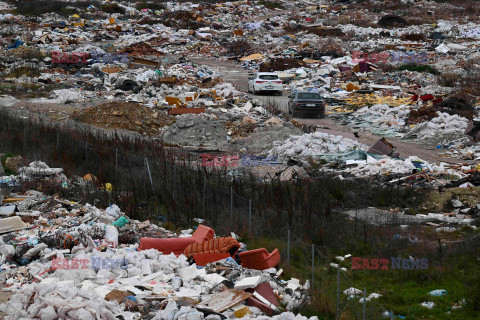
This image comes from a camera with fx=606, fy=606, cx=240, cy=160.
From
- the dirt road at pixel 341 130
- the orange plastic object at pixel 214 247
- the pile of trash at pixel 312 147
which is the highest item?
the orange plastic object at pixel 214 247

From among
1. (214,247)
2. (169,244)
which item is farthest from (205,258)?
(169,244)

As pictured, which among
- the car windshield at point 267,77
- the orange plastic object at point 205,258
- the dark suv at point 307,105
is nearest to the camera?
the orange plastic object at point 205,258

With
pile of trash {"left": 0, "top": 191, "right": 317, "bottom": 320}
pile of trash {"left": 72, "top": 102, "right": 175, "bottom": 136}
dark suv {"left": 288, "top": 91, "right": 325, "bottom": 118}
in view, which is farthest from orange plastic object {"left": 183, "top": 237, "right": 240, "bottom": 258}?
dark suv {"left": 288, "top": 91, "right": 325, "bottom": 118}

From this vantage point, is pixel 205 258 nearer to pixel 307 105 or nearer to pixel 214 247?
pixel 214 247

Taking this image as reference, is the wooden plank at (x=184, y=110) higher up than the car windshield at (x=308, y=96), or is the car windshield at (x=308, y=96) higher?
the car windshield at (x=308, y=96)

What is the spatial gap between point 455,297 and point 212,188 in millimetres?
7363

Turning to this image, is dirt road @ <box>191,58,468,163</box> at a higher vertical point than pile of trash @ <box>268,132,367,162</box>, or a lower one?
lower

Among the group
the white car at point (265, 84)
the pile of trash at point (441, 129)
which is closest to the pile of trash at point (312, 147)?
the pile of trash at point (441, 129)

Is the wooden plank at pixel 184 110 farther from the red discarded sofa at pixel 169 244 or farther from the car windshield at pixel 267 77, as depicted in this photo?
the red discarded sofa at pixel 169 244

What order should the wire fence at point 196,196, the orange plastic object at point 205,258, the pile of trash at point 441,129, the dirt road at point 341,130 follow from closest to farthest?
1. the orange plastic object at point 205,258
2. the wire fence at point 196,196
3. the dirt road at point 341,130
4. the pile of trash at point 441,129

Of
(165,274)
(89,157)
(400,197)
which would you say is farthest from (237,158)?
(165,274)

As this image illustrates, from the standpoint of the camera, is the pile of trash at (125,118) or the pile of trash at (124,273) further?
the pile of trash at (125,118)

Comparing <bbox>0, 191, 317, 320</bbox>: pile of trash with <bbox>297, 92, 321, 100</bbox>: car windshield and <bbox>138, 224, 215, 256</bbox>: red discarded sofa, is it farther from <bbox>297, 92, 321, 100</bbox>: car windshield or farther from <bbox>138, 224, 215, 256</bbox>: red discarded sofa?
<bbox>297, 92, 321, 100</bbox>: car windshield

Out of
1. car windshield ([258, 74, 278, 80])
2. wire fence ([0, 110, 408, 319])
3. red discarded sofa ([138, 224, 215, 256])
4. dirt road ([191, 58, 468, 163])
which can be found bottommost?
dirt road ([191, 58, 468, 163])
